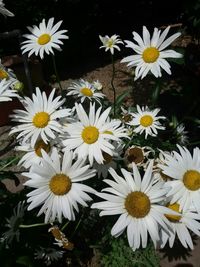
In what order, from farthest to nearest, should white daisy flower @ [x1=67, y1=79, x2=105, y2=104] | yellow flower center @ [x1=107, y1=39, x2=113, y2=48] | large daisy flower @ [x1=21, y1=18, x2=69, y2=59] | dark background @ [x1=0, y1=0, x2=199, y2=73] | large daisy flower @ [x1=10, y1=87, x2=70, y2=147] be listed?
1. dark background @ [x1=0, y1=0, x2=199, y2=73]
2. yellow flower center @ [x1=107, y1=39, x2=113, y2=48]
3. white daisy flower @ [x1=67, y1=79, x2=105, y2=104]
4. large daisy flower @ [x1=21, y1=18, x2=69, y2=59]
5. large daisy flower @ [x1=10, y1=87, x2=70, y2=147]

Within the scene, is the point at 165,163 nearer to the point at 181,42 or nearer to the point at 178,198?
the point at 178,198

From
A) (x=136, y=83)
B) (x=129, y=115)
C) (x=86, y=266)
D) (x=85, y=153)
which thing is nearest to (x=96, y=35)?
(x=136, y=83)

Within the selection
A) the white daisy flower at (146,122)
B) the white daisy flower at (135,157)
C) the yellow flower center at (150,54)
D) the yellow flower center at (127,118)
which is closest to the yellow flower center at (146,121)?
the white daisy flower at (146,122)

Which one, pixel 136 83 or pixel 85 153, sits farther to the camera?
pixel 136 83

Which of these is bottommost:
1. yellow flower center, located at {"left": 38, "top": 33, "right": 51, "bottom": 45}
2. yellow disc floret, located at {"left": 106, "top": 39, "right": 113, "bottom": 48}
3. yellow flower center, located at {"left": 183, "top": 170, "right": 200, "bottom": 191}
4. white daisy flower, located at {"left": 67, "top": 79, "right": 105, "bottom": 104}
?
yellow flower center, located at {"left": 183, "top": 170, "right": 200, "bottom": 191}

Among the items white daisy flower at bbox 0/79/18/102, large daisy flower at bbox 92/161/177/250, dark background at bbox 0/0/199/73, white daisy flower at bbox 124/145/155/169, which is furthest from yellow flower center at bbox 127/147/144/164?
dark background at bbox 0/0/199/73

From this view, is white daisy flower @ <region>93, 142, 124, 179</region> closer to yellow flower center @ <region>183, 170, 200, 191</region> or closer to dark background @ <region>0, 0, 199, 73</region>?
yellow flower center @ <region>183, 170, 200, 191</region>
